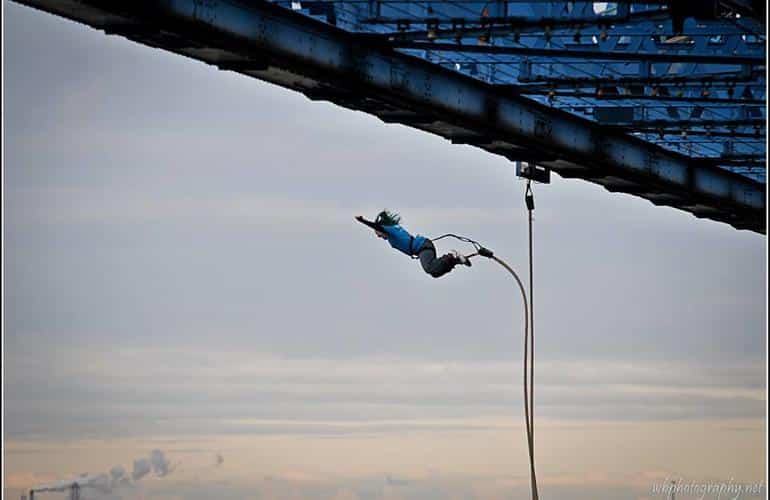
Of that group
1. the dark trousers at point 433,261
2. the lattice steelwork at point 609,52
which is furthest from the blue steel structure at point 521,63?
the dark trousers at point 433,261

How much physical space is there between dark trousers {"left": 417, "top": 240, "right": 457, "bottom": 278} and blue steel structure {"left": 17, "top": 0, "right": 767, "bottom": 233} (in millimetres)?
3120

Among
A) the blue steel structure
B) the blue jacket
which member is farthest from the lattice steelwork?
the blue jacket

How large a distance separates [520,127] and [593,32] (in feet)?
19.0

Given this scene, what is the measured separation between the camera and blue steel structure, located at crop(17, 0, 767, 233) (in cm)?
3072

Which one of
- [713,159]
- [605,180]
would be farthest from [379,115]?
[713,159]

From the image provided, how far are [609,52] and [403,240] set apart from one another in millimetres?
5263

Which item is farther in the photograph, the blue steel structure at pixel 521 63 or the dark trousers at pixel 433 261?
the dark trousers at pixel 433 261

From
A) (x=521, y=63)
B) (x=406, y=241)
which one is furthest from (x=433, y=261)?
(x=521, y=63)

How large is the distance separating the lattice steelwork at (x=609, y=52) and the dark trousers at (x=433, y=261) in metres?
3.54

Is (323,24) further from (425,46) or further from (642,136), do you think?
(642,136)

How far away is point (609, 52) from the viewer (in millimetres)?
35344

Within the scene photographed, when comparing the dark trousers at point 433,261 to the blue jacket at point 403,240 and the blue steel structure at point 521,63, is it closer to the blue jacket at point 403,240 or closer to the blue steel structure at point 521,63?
the blue jacket at point 403,240

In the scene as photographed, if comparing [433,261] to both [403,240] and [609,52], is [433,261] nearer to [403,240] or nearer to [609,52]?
[403,240]

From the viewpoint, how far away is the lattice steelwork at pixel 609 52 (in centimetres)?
3236
